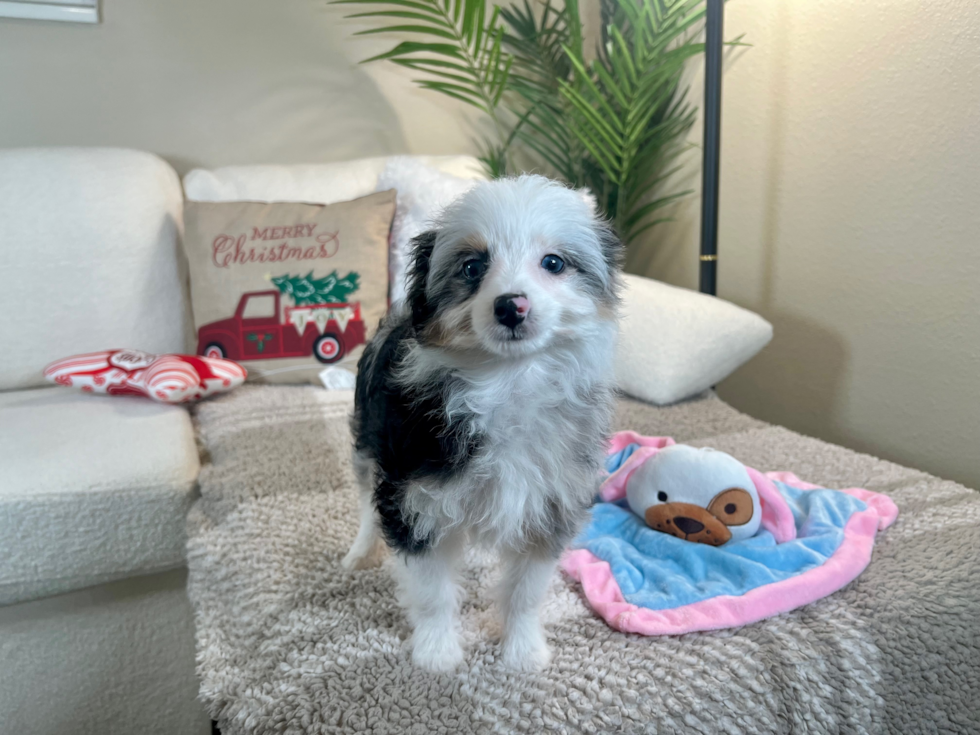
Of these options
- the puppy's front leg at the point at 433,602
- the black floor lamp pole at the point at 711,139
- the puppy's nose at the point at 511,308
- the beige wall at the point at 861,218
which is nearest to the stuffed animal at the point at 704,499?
the puppy's front leg at the point at 433,602

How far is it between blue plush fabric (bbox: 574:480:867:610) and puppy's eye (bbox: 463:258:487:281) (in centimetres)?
48

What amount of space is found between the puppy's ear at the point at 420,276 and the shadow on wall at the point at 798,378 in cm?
141

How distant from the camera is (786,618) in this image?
3.10 feet

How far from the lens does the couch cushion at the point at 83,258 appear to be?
184 centimetres

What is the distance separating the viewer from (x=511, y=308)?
74 centimetres

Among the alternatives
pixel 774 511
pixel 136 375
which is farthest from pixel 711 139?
pixel 136 375

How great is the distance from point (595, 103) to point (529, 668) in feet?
6.65

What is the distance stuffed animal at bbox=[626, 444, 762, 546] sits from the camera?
1.12m

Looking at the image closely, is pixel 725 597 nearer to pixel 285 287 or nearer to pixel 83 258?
pixel 285 287

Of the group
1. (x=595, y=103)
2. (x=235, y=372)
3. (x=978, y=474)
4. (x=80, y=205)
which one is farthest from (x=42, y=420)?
(x=978, y=474)

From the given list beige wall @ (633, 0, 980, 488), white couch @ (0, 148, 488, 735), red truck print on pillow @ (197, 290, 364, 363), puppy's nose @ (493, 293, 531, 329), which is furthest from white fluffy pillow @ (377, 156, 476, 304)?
puppy's nose @ (493, 293, 531, 329)

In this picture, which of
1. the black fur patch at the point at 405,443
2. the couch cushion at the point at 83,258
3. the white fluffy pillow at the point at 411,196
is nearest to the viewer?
the black fur patch at the point at 405,443

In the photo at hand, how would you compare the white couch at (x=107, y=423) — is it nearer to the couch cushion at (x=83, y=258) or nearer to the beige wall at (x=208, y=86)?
the couch cushion at (x=83, y=258)

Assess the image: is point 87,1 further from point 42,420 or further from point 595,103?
point 595,103
